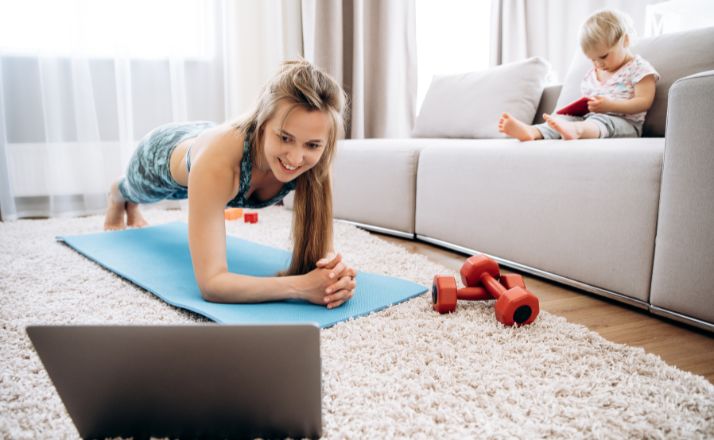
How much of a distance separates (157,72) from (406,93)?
4.87 ft

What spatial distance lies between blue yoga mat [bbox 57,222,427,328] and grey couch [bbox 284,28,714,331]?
0.41m

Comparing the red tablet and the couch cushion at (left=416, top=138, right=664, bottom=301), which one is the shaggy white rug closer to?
the couch cushion at (left=416, top=138, right=664, bottom=301)

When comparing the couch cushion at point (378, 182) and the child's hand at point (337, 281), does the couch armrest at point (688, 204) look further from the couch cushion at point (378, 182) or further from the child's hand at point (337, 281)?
the couch cushion at point (378, 182)

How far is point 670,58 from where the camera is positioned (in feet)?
5.37

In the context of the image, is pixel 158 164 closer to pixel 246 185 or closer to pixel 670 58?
pixel 246 185

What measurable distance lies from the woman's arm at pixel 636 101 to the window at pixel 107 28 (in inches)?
83.5

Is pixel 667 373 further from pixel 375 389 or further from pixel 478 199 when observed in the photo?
pixel 478 199

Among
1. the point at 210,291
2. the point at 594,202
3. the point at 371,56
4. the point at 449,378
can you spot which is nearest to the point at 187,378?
the point at 449,378

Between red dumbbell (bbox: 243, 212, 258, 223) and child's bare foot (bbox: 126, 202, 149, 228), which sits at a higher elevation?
child's bare foot (bbox: 126, 202, 149, 228)

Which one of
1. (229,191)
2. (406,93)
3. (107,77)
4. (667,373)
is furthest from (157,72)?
(667,373)

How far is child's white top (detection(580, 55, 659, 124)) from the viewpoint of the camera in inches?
63.9

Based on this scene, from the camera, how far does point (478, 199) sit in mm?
1634

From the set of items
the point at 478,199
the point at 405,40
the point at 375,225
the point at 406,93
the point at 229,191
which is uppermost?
the point at 405,40

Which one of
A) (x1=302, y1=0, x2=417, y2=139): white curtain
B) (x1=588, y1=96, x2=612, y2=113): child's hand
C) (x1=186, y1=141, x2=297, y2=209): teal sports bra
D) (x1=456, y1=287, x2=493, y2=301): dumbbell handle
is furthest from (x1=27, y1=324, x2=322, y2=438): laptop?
(x1=302, y1=0, x2=417, y2=139): white curtain
